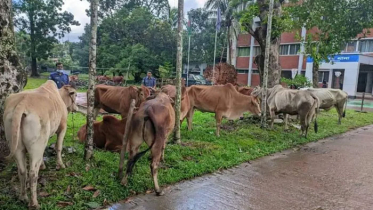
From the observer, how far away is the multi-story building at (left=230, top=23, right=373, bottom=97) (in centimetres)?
2506

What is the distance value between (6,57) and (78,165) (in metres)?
1.88

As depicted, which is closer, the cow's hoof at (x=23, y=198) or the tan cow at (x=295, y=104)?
the cow's hoof at (x=23, y=198)

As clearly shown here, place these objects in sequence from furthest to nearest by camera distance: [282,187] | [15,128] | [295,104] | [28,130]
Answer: [295,104], [282,187], [28,130], [15,128]

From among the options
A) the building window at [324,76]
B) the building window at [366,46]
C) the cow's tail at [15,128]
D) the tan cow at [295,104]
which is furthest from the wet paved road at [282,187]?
the building window at [366,46]

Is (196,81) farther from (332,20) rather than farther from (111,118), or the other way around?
(111,118)

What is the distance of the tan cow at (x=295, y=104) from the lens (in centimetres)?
813

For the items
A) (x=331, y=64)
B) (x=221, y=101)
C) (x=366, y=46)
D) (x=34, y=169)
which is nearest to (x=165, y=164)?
(x=34, y=169)

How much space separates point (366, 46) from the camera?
1059 inches

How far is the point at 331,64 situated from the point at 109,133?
19150mm

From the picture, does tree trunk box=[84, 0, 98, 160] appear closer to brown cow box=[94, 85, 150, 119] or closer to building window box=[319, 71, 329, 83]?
brown cow box=[94, 85, 150, 119]

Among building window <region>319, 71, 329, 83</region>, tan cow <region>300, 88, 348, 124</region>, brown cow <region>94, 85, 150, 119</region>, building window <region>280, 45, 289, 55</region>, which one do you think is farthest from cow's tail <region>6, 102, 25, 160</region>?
building window <region>280, 45, 289, 55</region>

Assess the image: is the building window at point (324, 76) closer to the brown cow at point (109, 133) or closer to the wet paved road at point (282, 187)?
the wet paved road at point (282, 187)

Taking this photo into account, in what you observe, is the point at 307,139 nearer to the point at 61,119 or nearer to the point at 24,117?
the point at 61,119

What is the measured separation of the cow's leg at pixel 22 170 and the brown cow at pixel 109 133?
2.24 meters
